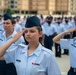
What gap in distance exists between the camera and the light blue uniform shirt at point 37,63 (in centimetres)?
324

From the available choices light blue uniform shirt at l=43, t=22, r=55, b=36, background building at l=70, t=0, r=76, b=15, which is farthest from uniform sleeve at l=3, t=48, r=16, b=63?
background building at l=70, t=0, r=76, b=15

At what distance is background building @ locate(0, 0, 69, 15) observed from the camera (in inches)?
3374

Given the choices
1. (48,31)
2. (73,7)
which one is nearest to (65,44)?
(48,31)

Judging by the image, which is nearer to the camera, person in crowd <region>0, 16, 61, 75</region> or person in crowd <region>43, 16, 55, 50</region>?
person in crowd <region>0, 16, 61, 75</region>

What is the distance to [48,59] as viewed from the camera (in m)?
3.24

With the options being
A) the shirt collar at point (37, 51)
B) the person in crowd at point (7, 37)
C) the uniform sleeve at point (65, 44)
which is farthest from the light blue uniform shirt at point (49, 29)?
the shirt collar at point (37, 51)

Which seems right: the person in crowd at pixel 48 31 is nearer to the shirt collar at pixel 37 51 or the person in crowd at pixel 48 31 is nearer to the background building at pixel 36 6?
the shirt collar at pixel 37 51

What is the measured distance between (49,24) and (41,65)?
9850mm

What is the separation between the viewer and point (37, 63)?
3238 mm

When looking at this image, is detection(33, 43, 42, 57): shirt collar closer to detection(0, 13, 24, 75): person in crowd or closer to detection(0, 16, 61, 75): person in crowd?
detection(0, 16, 61, 75): person in crowd

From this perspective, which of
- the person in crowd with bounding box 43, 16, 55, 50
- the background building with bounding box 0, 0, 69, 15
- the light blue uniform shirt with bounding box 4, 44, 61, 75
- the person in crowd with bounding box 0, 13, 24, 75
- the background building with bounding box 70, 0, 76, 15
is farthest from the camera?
the background building with bounding box 70, 0, 76, 15

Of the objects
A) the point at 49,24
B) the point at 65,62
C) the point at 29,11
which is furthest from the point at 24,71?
the point at 29,11

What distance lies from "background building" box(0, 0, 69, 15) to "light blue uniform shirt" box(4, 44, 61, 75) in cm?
8033

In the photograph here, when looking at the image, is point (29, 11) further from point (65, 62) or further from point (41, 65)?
point (41, 65)
